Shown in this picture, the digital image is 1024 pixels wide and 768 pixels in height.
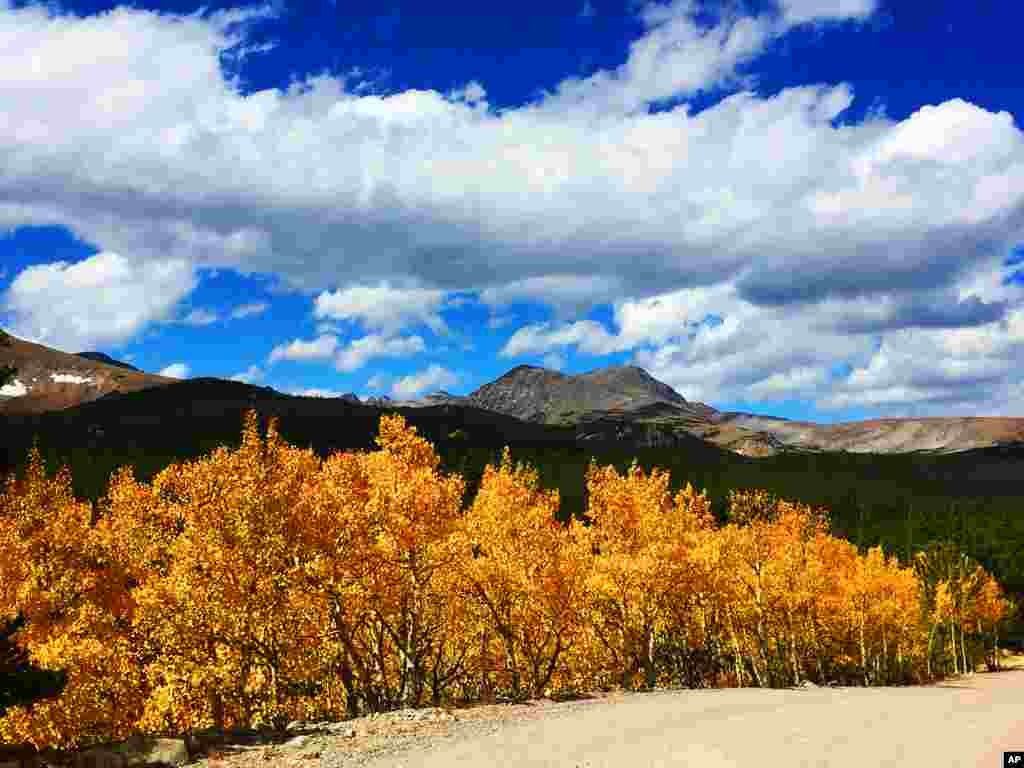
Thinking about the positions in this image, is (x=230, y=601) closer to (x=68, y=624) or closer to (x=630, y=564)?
(x=68, y=624)

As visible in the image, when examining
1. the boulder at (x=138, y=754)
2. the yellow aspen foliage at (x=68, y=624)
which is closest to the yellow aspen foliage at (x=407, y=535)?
the boulder at (x=138, y=754)

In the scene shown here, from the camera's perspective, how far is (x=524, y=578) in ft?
129

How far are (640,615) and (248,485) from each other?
29762 millimetres

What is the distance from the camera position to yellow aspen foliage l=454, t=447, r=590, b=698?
39.6 metres

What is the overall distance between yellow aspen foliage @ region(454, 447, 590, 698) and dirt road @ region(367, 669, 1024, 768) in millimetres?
6526

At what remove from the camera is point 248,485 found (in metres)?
29.5

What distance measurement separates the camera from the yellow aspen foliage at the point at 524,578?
130 feet

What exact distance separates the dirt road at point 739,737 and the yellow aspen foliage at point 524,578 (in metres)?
6.53

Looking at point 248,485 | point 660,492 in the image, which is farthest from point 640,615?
point 248,485

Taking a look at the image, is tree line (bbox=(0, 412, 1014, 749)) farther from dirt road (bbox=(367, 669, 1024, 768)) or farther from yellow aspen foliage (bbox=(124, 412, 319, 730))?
dirt road (bbox=(367, 669, 1024, 768))

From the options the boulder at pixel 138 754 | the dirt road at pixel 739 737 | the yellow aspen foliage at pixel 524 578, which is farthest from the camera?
the yellow aspen foliage at pixel 524 578

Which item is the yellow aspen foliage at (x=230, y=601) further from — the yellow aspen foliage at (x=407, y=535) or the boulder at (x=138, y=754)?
the boulder at (x=138, y=754)

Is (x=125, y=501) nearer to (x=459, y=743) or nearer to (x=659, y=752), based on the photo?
(x=459, y=743)

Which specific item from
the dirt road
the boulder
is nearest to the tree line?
the boulder
